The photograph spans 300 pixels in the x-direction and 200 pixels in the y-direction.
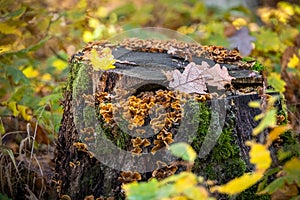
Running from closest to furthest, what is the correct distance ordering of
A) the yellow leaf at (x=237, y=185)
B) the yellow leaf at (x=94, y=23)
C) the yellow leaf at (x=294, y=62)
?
the yellow leaf at (x=237, y=185) < the yellow leaf at (x=294, y=62) < the yellow leaf at (x=94, y=23)

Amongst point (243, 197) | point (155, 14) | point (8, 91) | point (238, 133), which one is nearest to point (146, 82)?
point (238, 133)

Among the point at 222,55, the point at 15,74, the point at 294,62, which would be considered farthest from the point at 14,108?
the point at 294,62

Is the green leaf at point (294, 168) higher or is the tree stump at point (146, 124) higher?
the tree stump at point (146, 124)

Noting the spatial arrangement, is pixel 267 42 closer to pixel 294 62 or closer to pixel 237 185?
pixel 294 62

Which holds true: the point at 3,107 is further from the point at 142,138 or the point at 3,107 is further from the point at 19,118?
Answer: the point at 142,138

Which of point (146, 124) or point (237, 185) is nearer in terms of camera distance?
point (237, 185)

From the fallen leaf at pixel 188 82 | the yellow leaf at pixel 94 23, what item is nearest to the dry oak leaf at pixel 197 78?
the fallen leaf at pixel 188 82

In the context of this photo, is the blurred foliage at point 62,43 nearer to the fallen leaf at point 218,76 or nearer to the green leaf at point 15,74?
the green leaf at point 15,74
